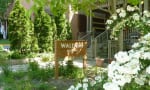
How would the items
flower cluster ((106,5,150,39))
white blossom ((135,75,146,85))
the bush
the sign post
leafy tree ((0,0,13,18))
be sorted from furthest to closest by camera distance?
1. leafy tree ((0,0,13,18))
2. the bush
3. the sign post
4. flower cluster ((106,5,150,39))
5. white blossom ((135,75,146,85))

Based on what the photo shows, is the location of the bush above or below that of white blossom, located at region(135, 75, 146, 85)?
below

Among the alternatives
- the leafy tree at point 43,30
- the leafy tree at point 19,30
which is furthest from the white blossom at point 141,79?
the leafy tree at point 43,30

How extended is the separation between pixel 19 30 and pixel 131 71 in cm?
1548

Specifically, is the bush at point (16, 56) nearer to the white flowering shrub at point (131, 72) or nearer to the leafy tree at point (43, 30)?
the leafy tree at point (43, 30)

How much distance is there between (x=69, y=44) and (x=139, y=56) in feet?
22.6

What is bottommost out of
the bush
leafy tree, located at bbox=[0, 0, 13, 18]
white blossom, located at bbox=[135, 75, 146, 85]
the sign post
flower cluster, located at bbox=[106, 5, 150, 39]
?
the bush

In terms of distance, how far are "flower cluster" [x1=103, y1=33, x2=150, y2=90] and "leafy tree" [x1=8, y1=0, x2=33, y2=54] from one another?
15.0 m

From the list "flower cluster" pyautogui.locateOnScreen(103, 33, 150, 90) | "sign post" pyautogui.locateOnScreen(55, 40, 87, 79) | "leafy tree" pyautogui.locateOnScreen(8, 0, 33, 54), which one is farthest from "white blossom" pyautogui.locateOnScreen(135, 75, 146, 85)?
"leafy tree" pyautogui.locateOnScreen(8, 0, 33, 54)

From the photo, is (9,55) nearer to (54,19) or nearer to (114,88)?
(54,19)

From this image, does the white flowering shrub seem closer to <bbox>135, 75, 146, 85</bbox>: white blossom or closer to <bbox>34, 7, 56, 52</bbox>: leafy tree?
<bbox>135, 75, 146, 85</bbox>: white blossom

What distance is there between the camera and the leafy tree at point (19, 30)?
59.1 feet

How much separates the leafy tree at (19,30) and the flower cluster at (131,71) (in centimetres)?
1504

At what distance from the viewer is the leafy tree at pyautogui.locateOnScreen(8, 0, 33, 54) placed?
18000 millimetres

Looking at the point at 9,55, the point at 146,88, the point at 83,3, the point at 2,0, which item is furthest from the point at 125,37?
the point at 2,0
